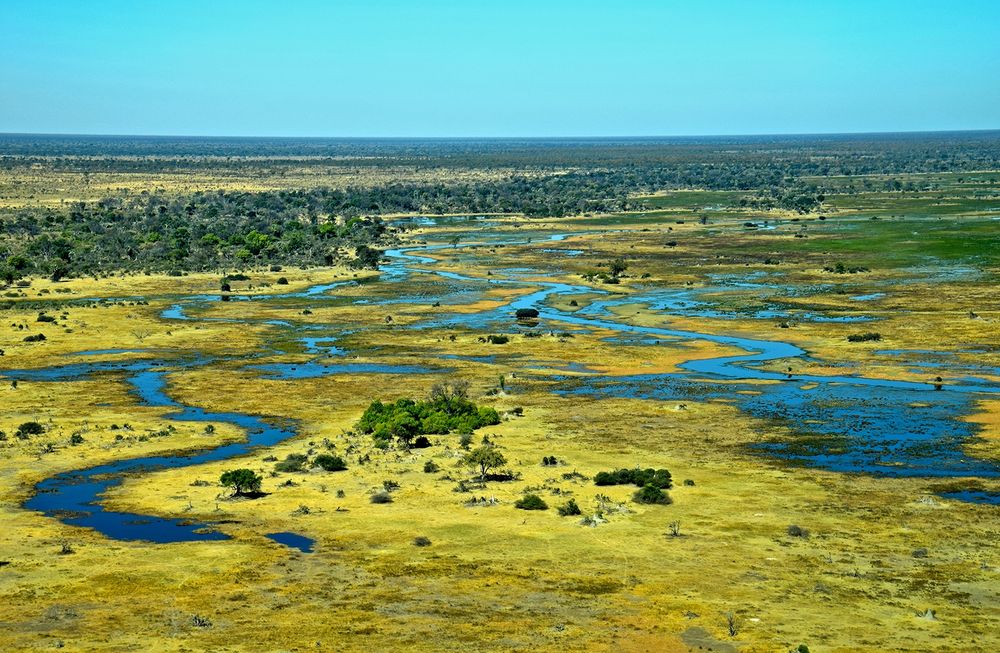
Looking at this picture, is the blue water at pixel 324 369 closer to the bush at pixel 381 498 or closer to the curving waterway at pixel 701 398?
the curving waterway at pixel 701 398

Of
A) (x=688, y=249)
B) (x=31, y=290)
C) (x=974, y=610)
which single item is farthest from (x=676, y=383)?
(x=688, y=249)

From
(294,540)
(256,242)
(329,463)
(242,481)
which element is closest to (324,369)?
(329,463)

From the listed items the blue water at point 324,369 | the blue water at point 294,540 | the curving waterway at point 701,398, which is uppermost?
the blue water at point 294,540

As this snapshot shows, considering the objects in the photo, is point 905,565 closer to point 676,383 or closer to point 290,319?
point 676,383

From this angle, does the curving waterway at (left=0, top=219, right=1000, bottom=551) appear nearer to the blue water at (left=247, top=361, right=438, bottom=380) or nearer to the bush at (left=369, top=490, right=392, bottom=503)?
the blue water at (left=247, top=361, right=438, bottom=380)

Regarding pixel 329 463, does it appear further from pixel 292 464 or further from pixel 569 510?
pixel 569 510

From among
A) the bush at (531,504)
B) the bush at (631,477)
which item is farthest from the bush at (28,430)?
the bush at (631,477)

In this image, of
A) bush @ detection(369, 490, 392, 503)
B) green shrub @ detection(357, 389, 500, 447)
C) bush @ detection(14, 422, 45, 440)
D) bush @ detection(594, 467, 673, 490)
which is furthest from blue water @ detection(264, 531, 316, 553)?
bush @ detection(14, 422, 45, 440)
